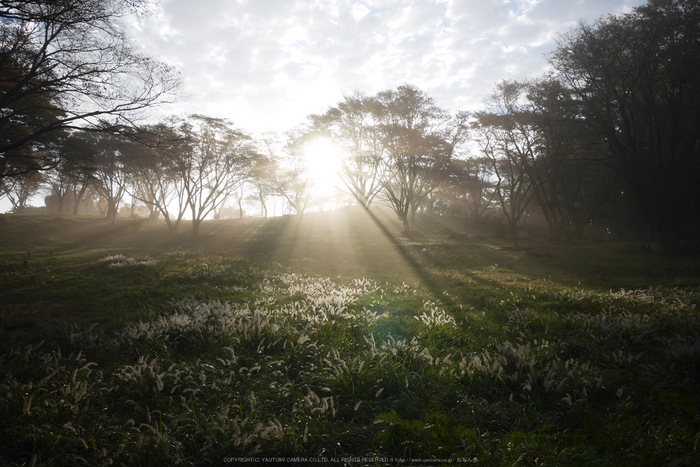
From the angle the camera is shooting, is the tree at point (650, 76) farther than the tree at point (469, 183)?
No

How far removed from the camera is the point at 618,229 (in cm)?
3216

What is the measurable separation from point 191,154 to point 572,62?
30.8m

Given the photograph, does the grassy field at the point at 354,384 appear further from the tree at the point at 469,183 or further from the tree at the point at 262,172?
the tree at the point at 469,183

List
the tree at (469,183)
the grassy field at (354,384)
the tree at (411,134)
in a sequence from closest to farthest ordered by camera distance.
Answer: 1. the grassy field at (354,384)
2. the tree at (411,134)
3. the tree at (469,183)

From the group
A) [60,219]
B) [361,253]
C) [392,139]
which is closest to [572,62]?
[392,139]

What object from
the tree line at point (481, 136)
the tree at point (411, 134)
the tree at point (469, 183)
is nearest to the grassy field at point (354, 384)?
the tree line at point (481, 136)

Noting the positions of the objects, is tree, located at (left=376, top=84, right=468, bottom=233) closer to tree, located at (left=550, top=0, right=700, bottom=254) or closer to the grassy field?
tree, located at (left=550, top=0, right=700, bottom=254)

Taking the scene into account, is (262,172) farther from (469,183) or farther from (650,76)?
(650,76)

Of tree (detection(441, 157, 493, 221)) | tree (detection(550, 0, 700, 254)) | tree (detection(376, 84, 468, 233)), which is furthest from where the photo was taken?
tree (detection(441, 157, 493, 221))

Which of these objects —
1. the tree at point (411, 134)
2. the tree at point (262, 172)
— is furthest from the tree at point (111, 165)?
the tree at point (411, 134)

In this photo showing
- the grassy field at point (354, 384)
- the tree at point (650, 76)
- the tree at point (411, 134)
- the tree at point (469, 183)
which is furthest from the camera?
the tree at point (469, 183)

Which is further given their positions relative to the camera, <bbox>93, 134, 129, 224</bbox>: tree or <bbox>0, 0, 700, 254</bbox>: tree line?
<bbox>93, 134, 129, 224</bbox>: tree

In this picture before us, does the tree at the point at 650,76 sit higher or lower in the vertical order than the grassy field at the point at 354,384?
higher

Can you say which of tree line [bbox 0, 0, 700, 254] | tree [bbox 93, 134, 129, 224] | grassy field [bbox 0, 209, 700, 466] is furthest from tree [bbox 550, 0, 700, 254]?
tree [bbox 93, 134, 129, 224]
